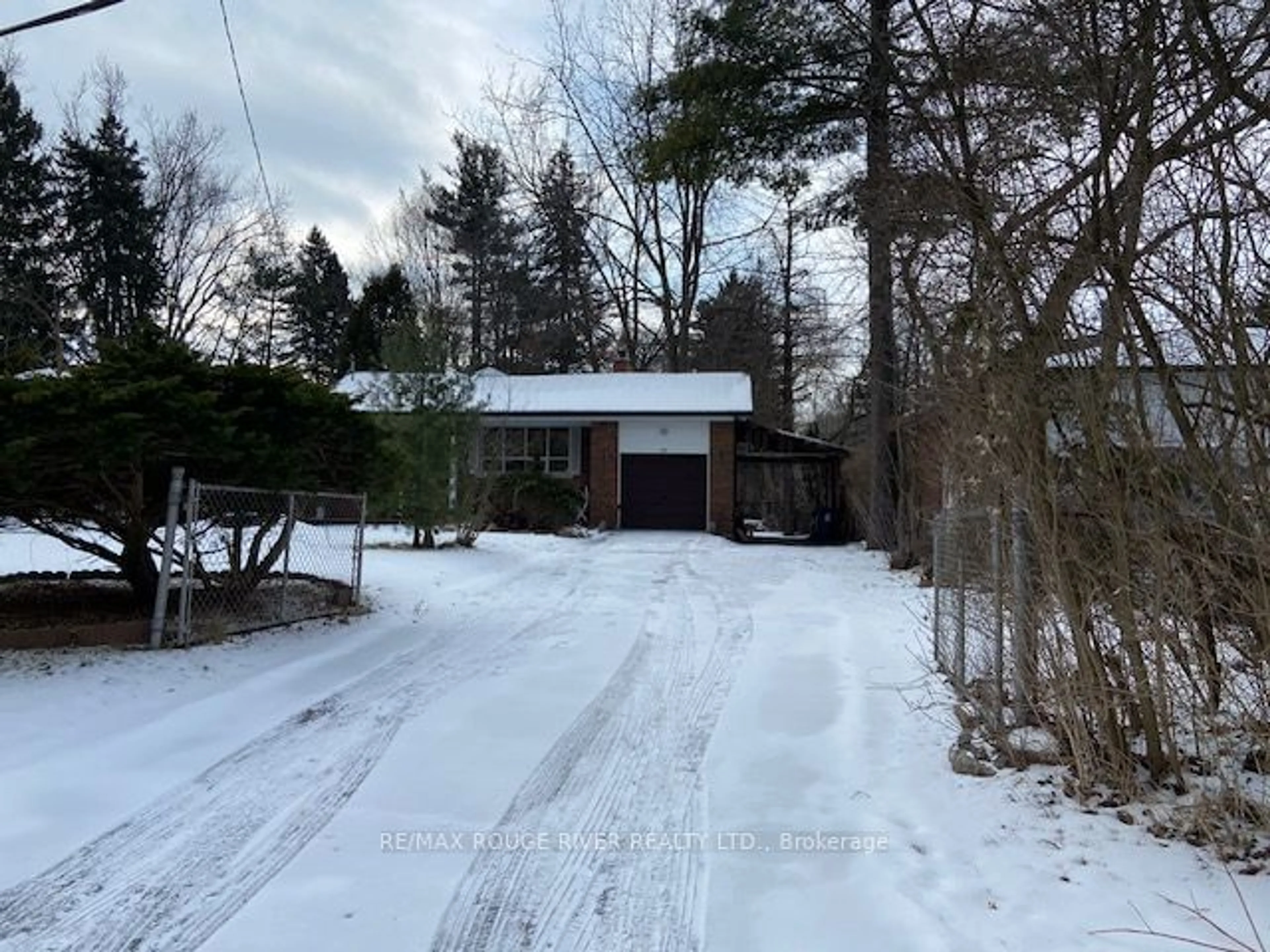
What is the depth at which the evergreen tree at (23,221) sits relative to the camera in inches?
1356

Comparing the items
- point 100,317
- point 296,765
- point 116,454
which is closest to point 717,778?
point 296,765

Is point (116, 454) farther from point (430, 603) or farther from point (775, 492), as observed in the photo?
point (775, 492)

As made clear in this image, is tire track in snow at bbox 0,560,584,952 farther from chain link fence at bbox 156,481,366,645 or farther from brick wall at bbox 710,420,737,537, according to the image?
brick wall at bbox 710,420,737,537

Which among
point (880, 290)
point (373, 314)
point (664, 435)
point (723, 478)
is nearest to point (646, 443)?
point (664, 435)

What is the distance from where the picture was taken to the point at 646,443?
2680cm

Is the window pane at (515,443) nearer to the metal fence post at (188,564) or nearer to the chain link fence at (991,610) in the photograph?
the metal fence post at (188,564)

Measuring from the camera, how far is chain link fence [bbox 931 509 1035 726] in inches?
187

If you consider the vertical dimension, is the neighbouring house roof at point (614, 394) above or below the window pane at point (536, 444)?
above

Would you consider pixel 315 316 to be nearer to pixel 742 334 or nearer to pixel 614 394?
pixel 742 334

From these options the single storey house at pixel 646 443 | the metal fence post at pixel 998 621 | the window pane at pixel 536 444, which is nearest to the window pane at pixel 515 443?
the window pane at pixel 536 444

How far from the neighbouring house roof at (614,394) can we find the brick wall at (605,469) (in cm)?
57

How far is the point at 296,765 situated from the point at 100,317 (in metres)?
38.3

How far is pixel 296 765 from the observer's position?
509 centimetres

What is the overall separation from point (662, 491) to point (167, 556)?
1994 cm
